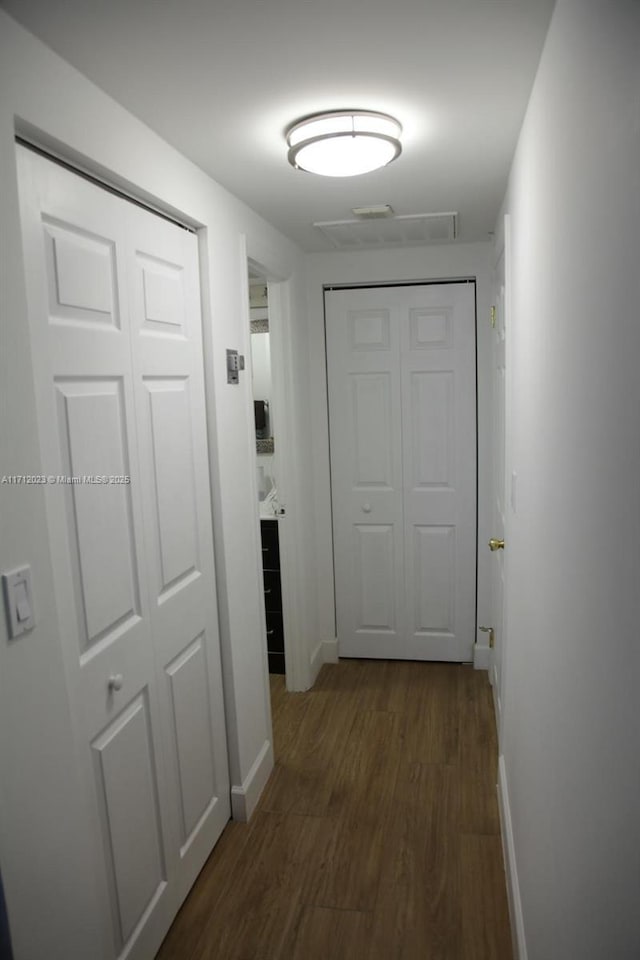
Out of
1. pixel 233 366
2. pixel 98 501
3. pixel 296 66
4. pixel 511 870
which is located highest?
pixel 296 66

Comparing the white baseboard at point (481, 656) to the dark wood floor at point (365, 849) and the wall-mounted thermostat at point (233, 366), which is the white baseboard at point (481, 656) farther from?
the wall-mounted thermostat at point (233, 366)

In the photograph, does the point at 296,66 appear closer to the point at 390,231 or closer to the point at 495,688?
the point at 390,231

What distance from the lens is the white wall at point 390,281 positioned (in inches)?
134

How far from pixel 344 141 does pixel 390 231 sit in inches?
53.1

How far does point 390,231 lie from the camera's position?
3.06 m

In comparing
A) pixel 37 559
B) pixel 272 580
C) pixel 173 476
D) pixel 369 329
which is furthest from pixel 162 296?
pixel 272 580

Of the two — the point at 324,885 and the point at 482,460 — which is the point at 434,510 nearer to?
the point at 482,460

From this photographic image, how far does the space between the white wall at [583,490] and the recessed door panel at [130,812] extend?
3.26ft

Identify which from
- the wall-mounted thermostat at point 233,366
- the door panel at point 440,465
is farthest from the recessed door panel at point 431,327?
the wall-mounted thermostat at point 233,366

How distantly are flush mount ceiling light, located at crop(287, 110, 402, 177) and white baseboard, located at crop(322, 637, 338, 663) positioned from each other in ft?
8.49

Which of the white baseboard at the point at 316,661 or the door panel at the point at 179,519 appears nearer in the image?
the door panel at the point at 179,519

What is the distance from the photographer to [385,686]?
3486 millimetres

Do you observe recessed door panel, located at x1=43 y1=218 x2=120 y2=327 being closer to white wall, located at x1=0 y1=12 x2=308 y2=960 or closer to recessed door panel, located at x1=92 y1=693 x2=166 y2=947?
white wall, located at x1=0 y1=12 x2=308 y2=960

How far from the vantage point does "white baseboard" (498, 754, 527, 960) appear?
1728 mm
